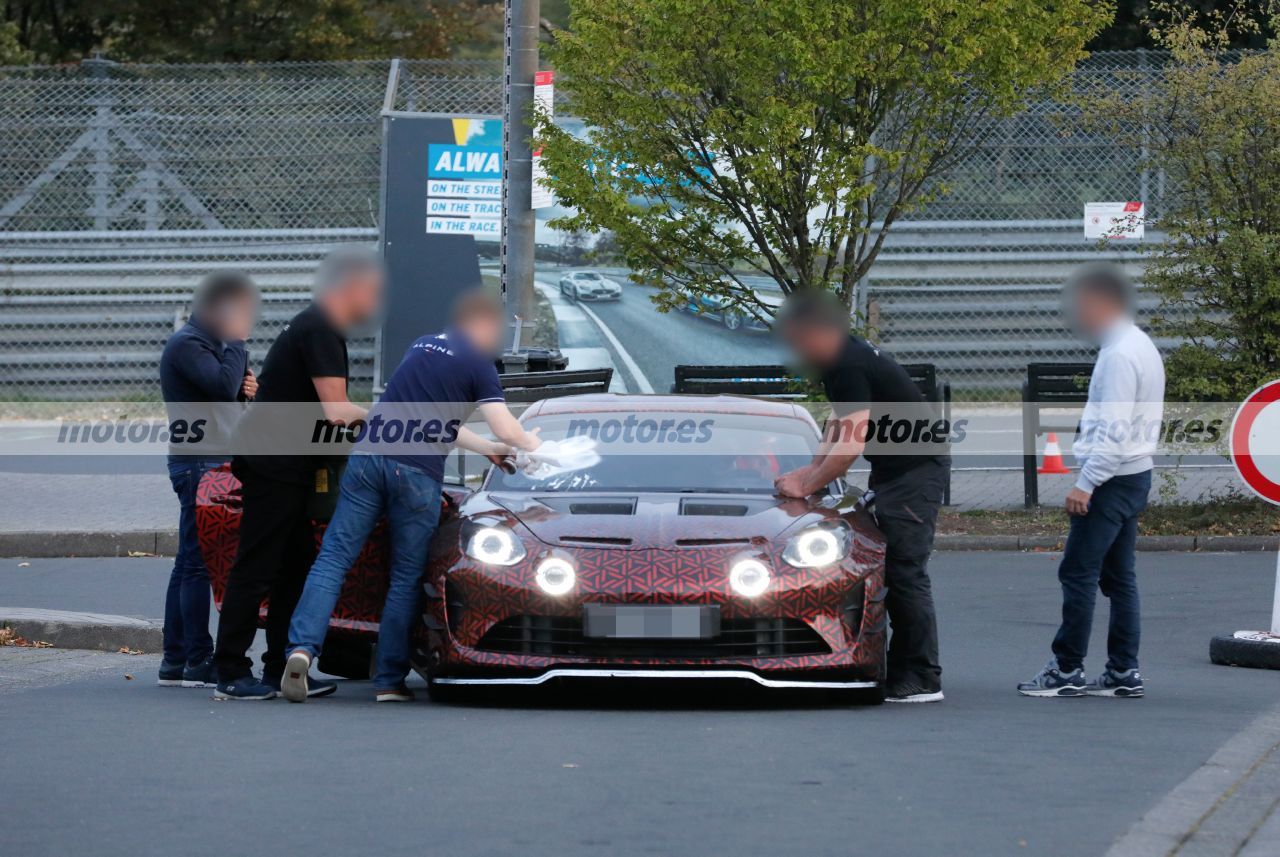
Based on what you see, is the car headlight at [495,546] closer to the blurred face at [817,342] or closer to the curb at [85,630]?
the blurred face at [817,342]

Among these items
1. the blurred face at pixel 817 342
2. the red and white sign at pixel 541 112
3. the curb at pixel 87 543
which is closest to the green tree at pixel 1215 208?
the red and white sign at pixel 541 112

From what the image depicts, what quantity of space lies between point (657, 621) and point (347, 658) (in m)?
1.83

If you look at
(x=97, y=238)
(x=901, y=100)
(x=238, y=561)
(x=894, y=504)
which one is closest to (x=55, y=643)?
(x=238, y=561)

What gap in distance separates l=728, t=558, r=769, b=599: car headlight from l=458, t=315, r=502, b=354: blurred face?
152cm

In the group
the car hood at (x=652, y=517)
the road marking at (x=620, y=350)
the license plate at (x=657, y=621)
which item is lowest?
the license plate at (x=657, y=621)

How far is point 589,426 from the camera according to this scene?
27.9ft

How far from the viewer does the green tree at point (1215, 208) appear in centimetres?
1373

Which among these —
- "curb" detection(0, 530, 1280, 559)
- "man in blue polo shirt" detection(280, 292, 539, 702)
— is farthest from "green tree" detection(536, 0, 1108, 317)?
"man in blue polo shirt" detection(280, 292, 539, 702)

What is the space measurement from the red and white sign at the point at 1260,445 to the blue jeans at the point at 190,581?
4.97 meters

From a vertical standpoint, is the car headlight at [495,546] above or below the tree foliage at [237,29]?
below

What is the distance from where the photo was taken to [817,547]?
7.25m

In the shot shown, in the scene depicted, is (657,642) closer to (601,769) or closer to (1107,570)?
(601,769)

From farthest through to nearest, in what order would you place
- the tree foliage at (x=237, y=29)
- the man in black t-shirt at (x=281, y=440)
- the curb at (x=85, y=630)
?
the tree foliage at (x=237, y=29) < the curb at (x=85, y=630) < the man in black t-shirt at (x=281, y=440)

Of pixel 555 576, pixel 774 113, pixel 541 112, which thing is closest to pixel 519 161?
pixel 541 112
